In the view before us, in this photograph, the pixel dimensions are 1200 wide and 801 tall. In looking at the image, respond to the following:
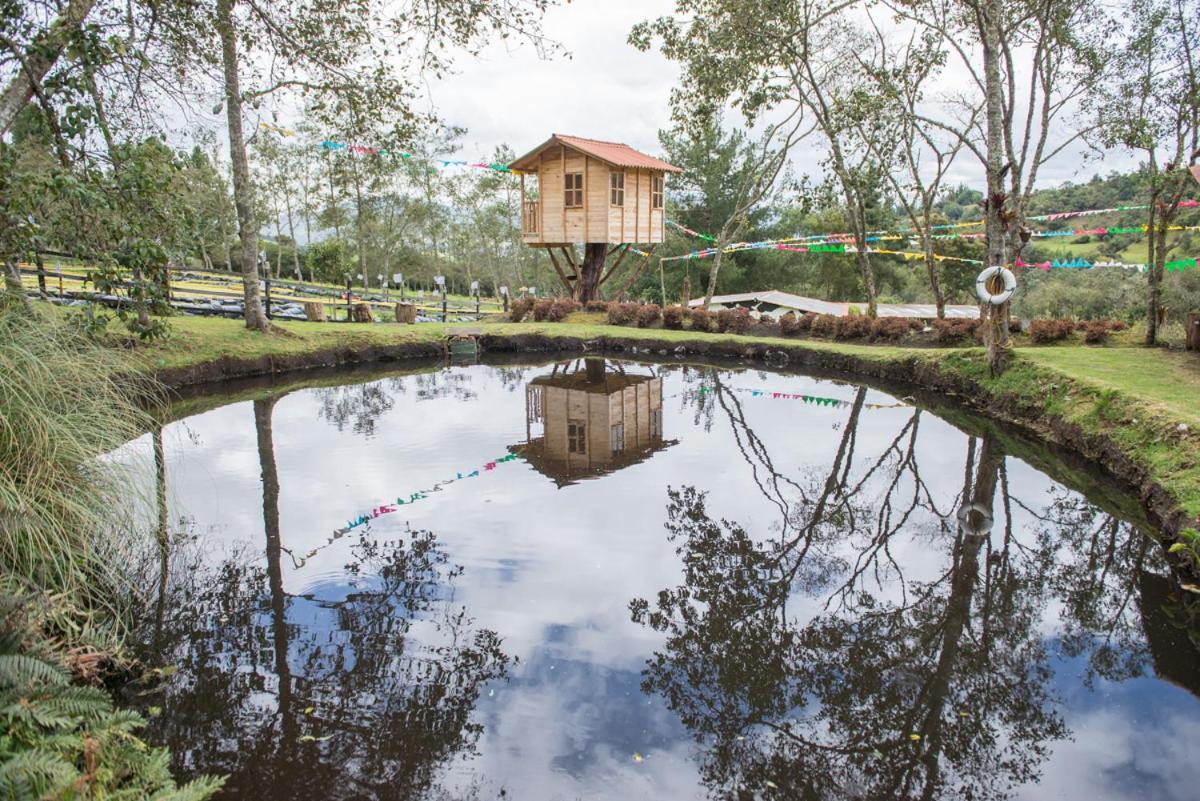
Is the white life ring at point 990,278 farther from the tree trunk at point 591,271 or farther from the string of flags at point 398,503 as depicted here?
the tree trunk at point 591,271

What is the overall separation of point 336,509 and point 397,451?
7.15 ft

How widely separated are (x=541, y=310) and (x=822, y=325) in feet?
27.2

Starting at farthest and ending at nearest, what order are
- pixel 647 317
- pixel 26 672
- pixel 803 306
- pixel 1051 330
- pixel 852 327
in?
1. pixel 803 306
2. pixel 647 317
3. pixel 852 327
4. pixel 1051 330
5. pixel 26 672

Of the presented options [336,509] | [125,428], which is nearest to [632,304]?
[336,509]

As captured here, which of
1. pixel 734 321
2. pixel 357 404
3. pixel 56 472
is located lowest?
pixel 357 404

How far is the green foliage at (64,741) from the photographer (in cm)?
269

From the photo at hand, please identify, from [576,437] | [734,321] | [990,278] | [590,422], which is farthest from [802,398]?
[734,321]

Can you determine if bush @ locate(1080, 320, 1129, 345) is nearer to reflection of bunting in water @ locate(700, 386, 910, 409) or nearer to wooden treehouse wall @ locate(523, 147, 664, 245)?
reflection of bunting in water @ locate(700, 386, 910, 409)

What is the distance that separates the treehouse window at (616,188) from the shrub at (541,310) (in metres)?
3.73

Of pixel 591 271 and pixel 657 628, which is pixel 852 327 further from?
pixel 657 628

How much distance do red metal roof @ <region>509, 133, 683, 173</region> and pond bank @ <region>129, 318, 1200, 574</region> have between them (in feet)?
14.7

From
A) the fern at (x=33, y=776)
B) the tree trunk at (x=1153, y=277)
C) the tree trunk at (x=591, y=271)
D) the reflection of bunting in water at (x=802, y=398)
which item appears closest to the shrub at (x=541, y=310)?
the tree trunk at (x=591, y=271)

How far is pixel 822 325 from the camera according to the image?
19.1m

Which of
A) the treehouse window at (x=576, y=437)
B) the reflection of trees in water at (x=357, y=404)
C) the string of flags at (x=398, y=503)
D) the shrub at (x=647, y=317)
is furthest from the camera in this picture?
the shrub at (x=647, y=317)
